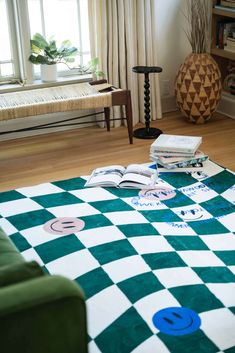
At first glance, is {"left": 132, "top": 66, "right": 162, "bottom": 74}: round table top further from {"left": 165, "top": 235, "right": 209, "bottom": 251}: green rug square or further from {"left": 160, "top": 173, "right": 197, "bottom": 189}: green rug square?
{"left": 165, "top": 235, "right": 209, "bottom": 251}: green rug square

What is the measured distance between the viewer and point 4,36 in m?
4.13

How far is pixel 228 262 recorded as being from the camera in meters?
2.51

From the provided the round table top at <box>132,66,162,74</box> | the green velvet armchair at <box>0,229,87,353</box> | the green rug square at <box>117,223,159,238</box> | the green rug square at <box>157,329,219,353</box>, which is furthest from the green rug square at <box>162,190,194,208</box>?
the green velvet armchair at <box>0,229,87,353</box>

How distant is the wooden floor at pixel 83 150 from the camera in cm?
358

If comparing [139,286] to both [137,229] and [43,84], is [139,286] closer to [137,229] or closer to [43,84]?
[137,229]

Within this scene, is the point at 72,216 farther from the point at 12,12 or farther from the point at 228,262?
the point at 12,12

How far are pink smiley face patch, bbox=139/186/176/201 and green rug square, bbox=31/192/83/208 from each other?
1.28ft

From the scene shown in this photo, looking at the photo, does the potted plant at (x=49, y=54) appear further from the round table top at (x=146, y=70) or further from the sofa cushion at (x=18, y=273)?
the sofa cushion at (x=18, y=273)

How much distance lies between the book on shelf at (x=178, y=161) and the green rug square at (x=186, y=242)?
0.86 metres

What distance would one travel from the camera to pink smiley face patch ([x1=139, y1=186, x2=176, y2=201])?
3.16m

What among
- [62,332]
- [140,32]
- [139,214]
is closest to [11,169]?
[139,214]

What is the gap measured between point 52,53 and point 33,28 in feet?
0.82

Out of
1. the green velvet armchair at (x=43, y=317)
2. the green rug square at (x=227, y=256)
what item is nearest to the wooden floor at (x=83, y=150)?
the green rug square at (x=227, y=256)

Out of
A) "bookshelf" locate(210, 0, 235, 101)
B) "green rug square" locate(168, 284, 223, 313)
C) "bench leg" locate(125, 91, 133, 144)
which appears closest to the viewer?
"green rug square" locate(168, 284, 223, 313)
